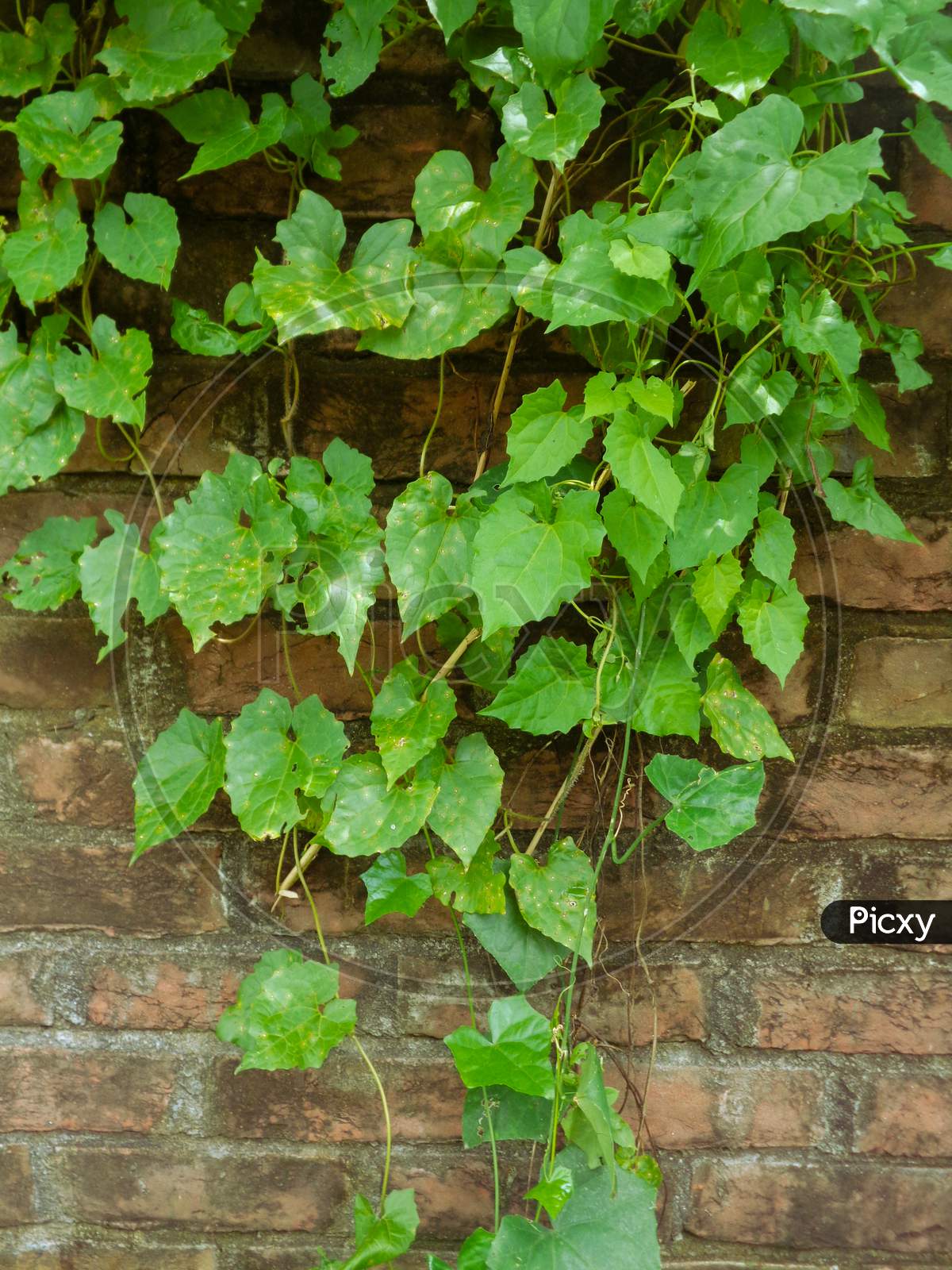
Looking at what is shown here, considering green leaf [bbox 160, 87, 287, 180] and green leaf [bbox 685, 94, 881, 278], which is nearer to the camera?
green leaf [bbox 685, 94, 881, 278]

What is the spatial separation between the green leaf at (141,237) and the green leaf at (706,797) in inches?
19.8

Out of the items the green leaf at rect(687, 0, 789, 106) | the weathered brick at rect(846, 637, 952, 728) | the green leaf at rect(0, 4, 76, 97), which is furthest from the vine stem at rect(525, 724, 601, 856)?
the green leaf at rect(0, 4, 76, 97)

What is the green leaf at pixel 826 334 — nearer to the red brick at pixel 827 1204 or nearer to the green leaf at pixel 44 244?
the green leaf at pixel 44 244

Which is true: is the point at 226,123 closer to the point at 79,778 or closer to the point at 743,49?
the point at 743,49

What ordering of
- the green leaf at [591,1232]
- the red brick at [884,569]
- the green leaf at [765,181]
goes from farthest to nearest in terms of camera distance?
the red brick at [884,569] → the green leaf at [591,1232] → the green leaf at [765,181]

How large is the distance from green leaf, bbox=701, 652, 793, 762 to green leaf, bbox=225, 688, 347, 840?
0.92 ft

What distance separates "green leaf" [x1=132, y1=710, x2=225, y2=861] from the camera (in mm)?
718

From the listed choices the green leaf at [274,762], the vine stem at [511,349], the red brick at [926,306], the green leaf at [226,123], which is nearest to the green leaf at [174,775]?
the green leaf at [274,762]

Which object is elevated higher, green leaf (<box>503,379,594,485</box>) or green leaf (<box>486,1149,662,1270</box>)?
green leaf (<box>503,379,594,485</box>)

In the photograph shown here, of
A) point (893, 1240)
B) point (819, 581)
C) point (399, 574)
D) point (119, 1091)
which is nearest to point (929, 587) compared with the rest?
point (819, 581)

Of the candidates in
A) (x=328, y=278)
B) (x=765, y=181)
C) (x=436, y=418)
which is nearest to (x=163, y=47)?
(x=328, y=278)

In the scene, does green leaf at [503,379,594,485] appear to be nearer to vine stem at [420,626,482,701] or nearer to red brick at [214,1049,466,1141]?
vine stem at [420,626,482,701]

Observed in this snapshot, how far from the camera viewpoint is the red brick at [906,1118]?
2.61 feet

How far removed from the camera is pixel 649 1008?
0.80 m
